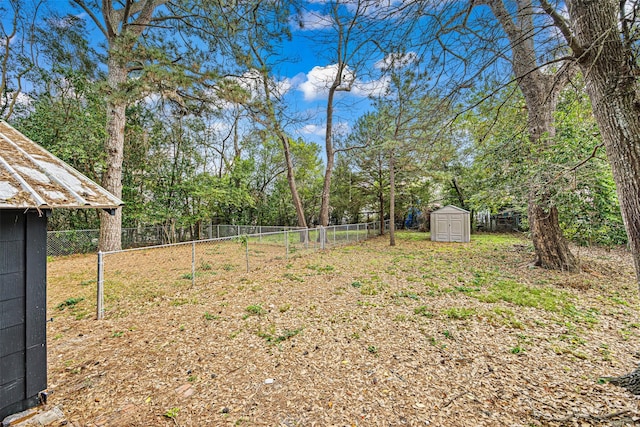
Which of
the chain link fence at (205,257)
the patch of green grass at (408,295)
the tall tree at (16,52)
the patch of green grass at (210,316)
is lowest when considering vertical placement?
the patch of green grass at (408,295)

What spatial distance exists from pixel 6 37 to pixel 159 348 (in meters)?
13.5

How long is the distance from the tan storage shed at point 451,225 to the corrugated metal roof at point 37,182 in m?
14.7

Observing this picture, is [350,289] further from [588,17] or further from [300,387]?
[588,17]

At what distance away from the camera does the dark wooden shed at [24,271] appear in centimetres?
189

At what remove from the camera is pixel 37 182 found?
1993 mm

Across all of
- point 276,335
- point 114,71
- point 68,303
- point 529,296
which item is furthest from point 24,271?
point 114,71

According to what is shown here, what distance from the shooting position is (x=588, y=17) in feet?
6.96

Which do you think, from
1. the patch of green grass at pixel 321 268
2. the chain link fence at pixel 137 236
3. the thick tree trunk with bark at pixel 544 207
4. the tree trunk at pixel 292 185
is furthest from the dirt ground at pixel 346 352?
the tree trunk at pixel 292 185

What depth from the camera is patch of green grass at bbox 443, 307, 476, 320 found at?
3.84m

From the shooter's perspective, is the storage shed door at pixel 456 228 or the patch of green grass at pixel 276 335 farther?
the storage shed door at pixel 456 228

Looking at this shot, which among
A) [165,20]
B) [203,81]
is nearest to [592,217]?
[203,81]

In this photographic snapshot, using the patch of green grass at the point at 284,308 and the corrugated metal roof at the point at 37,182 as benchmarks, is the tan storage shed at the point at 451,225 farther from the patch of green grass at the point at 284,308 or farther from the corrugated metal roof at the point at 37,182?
the corrugated metal roof at the point at 37,182

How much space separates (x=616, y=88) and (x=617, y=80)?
6 cm

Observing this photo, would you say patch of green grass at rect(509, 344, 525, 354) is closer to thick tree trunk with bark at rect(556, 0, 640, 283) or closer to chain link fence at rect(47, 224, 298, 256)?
thick tree trunk with bark at rect(556, 0, 640, 283)
